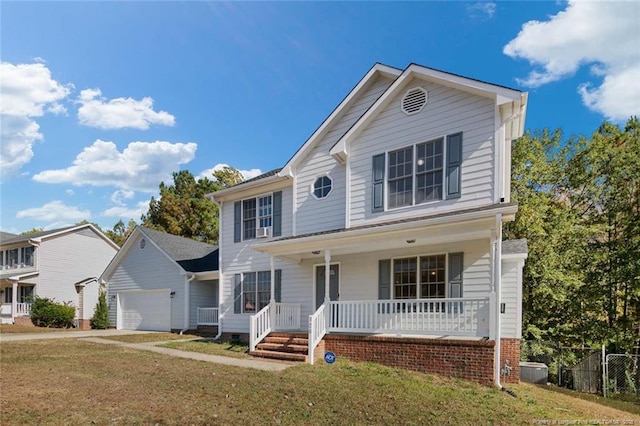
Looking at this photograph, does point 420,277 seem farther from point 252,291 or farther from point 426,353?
point 252,291

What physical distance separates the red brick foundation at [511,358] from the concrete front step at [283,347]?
5.07m

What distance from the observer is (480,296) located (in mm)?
10359

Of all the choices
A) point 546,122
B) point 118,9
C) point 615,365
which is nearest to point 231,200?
point 118,9

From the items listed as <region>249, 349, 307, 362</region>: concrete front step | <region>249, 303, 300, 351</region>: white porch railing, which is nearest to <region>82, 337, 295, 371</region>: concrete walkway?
<region>249, 349, 307, 362</region>: concrete front step

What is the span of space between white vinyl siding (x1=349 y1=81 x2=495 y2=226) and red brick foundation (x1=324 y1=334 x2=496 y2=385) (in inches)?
131

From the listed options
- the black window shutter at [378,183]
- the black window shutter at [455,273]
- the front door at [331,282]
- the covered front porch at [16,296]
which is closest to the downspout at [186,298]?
the front door at [331,282]

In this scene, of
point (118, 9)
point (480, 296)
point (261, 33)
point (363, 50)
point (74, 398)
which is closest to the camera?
point (74, 398)

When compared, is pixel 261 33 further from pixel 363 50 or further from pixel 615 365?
pixel 615 365

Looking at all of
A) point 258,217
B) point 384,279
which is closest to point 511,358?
point 384,279

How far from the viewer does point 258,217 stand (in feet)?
50.1

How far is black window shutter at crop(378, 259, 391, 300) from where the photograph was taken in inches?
465

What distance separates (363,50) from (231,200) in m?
7.73

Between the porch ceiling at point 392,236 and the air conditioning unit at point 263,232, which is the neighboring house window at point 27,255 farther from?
the porch ceiling at point 392,236

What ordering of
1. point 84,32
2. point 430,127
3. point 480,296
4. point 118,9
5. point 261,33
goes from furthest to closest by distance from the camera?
point 261,33
point 84,32
point 118,9
point 430,127
point 480,296
